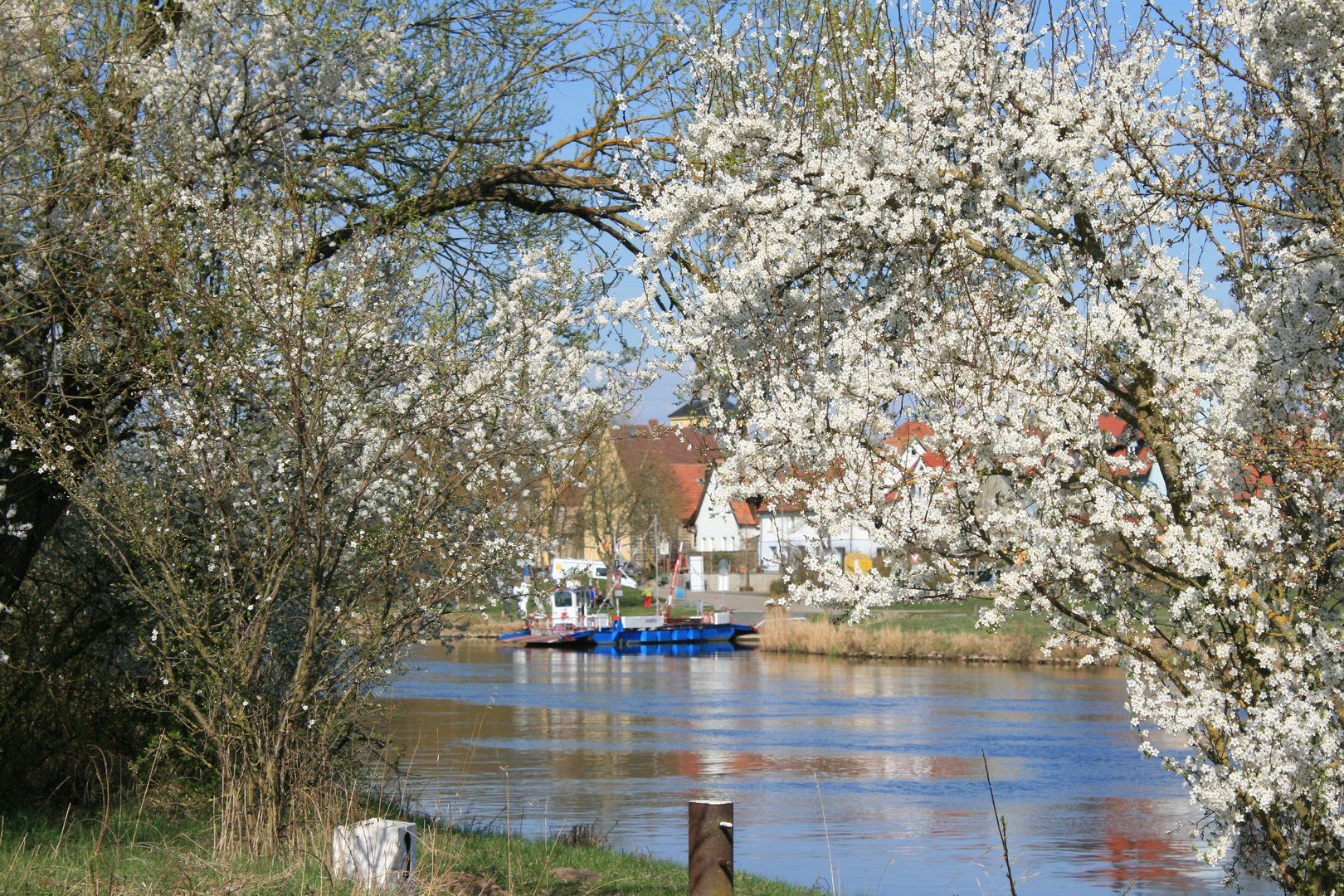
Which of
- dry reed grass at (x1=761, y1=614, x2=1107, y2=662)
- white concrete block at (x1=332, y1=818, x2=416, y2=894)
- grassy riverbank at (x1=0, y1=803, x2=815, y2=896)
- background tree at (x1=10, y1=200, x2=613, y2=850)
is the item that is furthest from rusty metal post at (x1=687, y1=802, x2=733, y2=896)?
dry reed grass at (x1=761, y1=614, x2=1107, y2=662)

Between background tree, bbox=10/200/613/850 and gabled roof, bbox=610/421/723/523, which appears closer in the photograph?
gabled roof, bbox=610/421/723/523

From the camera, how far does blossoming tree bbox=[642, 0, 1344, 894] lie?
18.2ft

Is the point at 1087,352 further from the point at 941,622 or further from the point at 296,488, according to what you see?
the point at 941,622

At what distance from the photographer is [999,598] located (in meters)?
5.62

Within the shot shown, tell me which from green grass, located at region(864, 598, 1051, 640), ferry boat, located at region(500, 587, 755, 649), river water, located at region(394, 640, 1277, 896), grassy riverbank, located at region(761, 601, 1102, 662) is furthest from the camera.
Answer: ferry boat, located at region(500, 587, 755, 649)

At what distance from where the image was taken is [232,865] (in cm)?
639

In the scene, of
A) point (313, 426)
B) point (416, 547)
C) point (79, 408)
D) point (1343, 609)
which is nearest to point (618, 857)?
point (416, 547)

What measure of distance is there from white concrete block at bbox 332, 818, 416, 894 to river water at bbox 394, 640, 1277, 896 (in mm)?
1348

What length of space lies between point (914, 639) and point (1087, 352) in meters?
33.6

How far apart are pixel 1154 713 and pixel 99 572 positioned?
813cm

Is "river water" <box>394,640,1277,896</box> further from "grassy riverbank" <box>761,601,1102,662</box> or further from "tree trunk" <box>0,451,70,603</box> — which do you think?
"tree trunk" <box>0,451,70,603</box>

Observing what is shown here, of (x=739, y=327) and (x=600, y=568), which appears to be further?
(x=600, y=568)

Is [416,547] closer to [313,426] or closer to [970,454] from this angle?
[313,426]

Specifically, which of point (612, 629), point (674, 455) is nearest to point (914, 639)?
point (612, 629)
